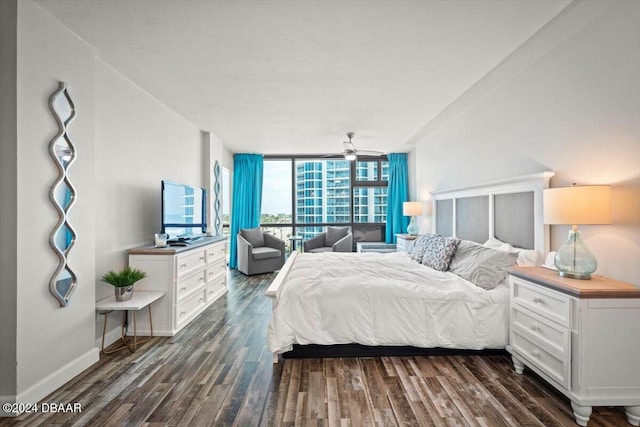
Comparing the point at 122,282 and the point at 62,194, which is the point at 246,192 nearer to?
the point at 122,282

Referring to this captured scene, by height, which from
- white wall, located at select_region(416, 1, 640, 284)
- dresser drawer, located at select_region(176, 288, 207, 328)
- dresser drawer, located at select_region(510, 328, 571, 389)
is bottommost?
dresser drawer, located at select_region(176, 288, 207, 328)

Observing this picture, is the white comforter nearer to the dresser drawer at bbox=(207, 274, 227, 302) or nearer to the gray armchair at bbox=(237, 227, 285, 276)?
the dresser drawer at bbox=(207, 274, 227, 302)

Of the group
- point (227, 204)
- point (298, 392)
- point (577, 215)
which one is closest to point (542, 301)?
point (577, 215)

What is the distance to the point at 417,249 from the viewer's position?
3.70 meters

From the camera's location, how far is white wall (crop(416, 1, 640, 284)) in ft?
6.10

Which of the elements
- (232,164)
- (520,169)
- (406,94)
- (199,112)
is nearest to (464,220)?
(520,169)

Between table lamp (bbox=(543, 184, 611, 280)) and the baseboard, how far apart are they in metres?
3.57

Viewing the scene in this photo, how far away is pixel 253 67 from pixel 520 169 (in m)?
2.71

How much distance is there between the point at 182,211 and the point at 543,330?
148 inches

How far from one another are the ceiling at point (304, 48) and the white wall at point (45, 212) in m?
0.25

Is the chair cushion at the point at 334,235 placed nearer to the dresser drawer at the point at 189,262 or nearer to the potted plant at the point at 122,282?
the dresser drawer at the point at 189,262

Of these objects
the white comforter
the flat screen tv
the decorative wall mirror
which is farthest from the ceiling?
the white comforter

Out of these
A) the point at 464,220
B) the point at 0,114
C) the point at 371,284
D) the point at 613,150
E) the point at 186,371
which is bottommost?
the point at 186,371

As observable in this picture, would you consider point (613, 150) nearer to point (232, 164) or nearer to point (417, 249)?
point (417, 249)
